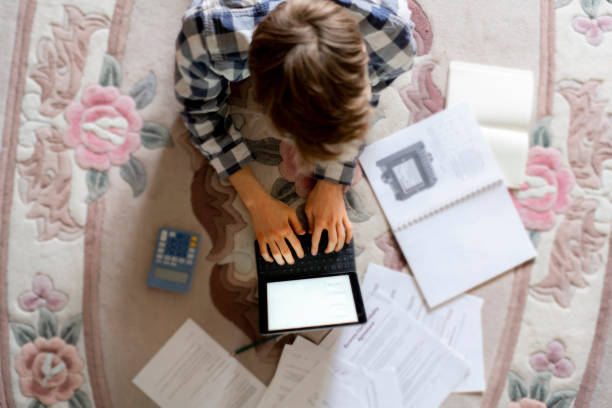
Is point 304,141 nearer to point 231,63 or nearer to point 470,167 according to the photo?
point 231,63

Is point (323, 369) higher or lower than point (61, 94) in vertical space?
lower

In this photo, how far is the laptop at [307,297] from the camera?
73 cm

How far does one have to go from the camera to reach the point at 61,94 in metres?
0.87

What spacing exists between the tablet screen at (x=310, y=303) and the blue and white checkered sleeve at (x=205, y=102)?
0.80 ft

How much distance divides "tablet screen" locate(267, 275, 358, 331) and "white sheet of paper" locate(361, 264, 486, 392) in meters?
0.11

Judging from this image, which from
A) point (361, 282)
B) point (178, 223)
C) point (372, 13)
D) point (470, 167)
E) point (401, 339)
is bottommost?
point (401, 339)

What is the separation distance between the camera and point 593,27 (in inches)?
35.8

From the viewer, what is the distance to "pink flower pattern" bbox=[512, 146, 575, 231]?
0.87 meters

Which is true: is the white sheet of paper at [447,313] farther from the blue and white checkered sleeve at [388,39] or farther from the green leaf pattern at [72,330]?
the green leaf pattern at [72,330]

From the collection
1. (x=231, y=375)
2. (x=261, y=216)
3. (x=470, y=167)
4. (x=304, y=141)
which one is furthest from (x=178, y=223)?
(x=470, y=167)

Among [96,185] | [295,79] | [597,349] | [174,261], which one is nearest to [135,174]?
[96,185]

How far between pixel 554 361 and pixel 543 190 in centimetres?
33

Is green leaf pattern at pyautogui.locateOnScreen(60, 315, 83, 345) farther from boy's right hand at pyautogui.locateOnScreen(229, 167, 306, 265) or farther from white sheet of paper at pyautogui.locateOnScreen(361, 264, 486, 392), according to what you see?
white sheet of paper at pyautogui.locateOnScreen(361, 264, 486, 392)

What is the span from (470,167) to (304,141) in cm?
47
